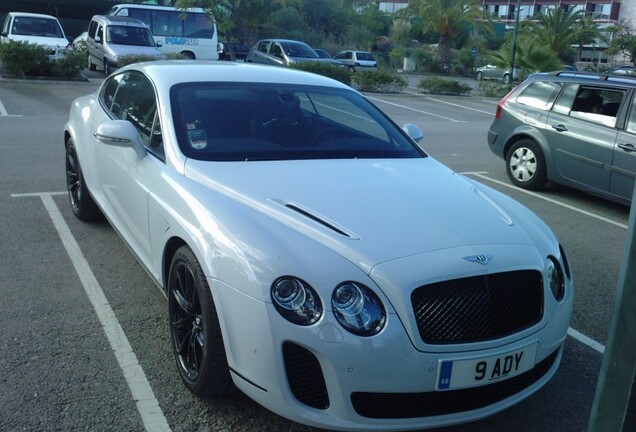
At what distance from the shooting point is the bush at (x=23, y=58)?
17641mm

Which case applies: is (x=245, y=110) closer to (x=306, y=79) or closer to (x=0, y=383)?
(x=306, y=79)

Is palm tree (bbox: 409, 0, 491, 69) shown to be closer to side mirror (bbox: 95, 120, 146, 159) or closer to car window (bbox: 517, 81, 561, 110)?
car window (bbox: 517, 81, 561, 110)

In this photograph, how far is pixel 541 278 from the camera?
309 centimetres

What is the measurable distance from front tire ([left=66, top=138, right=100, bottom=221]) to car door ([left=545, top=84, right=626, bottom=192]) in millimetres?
5309

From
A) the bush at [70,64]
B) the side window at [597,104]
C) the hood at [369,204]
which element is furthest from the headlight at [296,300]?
the bush at [70,64]

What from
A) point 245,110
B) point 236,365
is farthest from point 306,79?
point 236,365

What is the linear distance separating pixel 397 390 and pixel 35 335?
2213 mm

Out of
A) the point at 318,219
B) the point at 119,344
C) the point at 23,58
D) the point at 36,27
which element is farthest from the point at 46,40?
the point at 318,219

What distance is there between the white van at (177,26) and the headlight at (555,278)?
23056 mm

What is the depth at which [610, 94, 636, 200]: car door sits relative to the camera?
705 centimetres

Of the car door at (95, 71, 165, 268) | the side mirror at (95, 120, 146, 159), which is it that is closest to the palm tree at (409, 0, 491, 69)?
the car door at (95, 71, 165, 268)

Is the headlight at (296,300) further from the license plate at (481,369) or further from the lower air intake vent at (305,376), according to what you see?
the license plate at (481,369)

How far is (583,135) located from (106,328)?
590 cm

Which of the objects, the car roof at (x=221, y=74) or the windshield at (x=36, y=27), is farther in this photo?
the windshield at (x=36, y=27)
